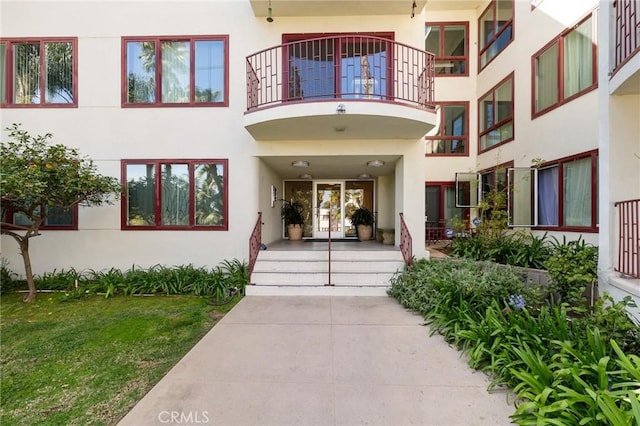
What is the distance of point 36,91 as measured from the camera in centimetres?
699

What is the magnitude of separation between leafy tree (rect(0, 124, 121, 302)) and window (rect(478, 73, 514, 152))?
35.5 ft

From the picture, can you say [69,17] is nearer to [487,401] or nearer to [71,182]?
[71,182]

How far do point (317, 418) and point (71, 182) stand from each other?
621 centimetres

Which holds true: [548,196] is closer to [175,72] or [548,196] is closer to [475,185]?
[475,185]

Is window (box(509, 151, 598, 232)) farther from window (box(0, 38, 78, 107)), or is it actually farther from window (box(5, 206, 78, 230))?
window (box(0, 38, 78, 107))

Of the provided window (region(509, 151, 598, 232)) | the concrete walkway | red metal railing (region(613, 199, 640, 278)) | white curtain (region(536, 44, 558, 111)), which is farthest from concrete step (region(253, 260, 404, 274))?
white curtain (region(536, 44, 558, 111))

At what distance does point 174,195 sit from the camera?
22.8 ft

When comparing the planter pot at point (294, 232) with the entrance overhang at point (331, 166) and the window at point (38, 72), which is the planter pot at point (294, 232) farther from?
the window at point (38, 72)

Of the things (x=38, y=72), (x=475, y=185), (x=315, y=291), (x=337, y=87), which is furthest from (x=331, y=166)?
(x=38, y=72)

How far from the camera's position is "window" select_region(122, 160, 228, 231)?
691 centimetres

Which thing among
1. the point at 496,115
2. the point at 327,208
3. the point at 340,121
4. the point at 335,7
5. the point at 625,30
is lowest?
the point at 327,208

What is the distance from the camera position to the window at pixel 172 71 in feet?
22.6

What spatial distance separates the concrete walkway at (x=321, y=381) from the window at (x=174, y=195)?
10.6 ft

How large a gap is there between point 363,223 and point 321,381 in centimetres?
700
